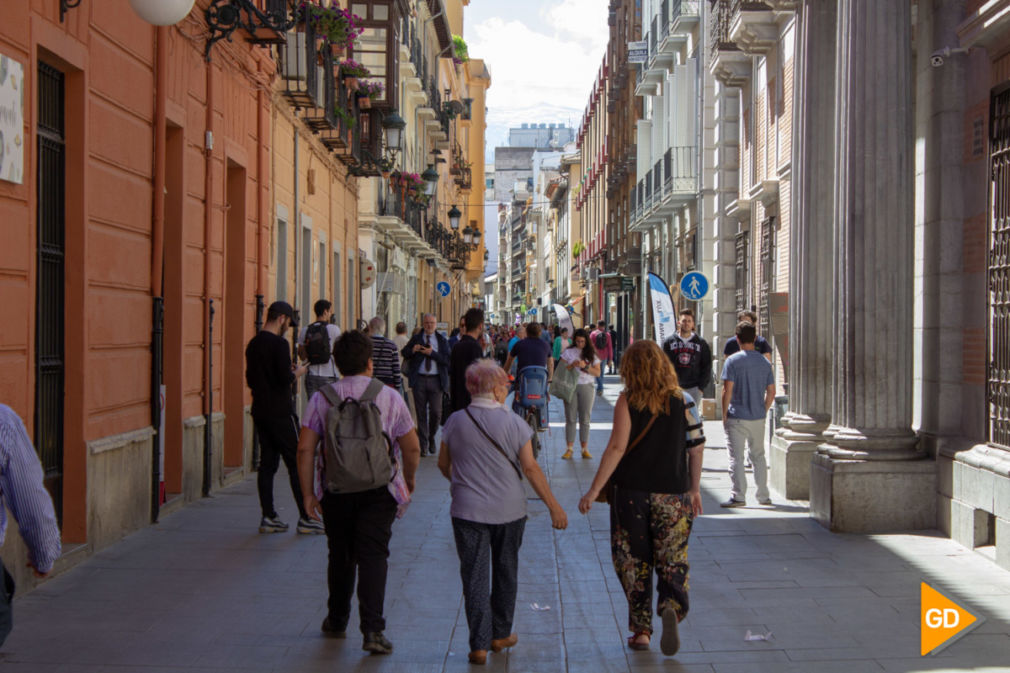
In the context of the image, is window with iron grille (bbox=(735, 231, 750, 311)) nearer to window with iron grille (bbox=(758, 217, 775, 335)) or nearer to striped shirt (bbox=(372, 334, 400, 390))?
window with iron grille (bbox=(758, 217, 775, 335))

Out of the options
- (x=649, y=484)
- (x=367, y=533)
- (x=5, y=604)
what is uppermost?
(x=649, y=484)

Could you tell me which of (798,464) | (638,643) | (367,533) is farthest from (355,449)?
(798,464)

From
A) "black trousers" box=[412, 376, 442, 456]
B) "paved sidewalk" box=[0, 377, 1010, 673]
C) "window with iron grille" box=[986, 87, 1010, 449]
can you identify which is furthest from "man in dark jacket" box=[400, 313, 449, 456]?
"window with iron grille" box=[986, 87, 1010, 449]

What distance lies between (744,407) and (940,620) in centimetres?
472

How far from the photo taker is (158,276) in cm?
→ 1030

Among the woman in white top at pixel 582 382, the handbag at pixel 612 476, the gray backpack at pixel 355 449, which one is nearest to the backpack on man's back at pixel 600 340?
the woman in white top at pixel 582 382

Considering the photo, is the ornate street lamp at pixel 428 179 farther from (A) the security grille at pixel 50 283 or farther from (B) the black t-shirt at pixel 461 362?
(A) the security grille at pixel 50 283

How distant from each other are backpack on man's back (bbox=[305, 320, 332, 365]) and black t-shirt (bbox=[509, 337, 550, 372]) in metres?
4.11

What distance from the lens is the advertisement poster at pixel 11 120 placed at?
7.07 m

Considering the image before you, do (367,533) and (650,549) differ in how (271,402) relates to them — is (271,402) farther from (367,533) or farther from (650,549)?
(650,549)

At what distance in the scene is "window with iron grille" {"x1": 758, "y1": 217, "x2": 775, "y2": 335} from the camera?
18.5 metres

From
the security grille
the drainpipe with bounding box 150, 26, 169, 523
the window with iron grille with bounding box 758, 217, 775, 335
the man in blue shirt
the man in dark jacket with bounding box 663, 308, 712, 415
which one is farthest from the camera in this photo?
Result: the window with iron grille with bounding box 758, 217, 775, 335

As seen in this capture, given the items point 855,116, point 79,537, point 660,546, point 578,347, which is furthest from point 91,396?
point 578,347

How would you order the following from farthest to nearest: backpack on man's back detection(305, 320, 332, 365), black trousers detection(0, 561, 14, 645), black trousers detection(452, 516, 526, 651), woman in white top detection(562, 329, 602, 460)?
woman in white top detection(562, 329, 602, 460)
backpack on man's back detection(305, 320, 332, 365)
black trousers detection(452, 516, 526, 651)
black trousers detection(0, 561, 14, 645)
